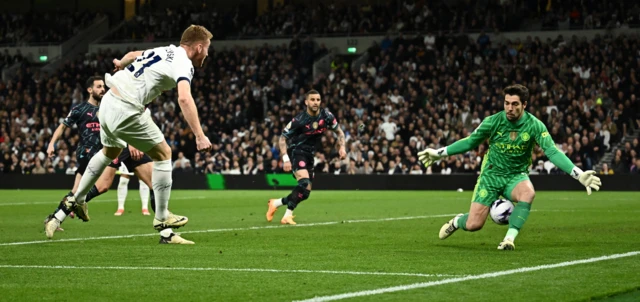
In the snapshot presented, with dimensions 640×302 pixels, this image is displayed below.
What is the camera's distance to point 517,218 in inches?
432

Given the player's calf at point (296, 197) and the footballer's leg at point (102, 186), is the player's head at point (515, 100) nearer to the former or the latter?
the player's calf at point (296, 197)

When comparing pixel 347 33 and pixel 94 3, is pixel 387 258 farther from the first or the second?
pixel 94 3

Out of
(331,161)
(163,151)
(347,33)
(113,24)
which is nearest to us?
(163,151)

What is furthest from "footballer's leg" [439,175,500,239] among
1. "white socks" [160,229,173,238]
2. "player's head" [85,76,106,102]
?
"player's head" [85,76,106,102]

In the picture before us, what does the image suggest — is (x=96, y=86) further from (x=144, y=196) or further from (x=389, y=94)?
(x=389, y=94)

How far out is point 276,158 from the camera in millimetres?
35281

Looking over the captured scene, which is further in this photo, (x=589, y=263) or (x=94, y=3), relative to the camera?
(x=94, y=3)

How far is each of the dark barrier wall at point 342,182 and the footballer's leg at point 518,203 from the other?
20232 millimetres

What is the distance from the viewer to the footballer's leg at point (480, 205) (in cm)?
1127

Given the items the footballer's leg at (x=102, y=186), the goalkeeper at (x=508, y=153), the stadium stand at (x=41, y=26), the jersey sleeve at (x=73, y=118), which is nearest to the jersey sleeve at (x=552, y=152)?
the goalkeeper at (x=508, y=153)

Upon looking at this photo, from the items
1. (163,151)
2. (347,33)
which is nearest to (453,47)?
(347,33)

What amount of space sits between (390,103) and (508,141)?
83.8ft

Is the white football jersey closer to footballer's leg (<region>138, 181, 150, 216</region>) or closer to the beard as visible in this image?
the beard

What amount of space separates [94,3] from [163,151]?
41.7 metres
